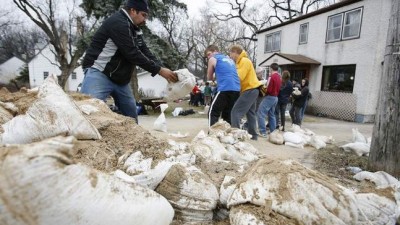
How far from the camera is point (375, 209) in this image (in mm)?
1663

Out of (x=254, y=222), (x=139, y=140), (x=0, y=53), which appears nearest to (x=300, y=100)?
(x=139, y=140)

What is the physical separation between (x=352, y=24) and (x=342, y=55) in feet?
4.29

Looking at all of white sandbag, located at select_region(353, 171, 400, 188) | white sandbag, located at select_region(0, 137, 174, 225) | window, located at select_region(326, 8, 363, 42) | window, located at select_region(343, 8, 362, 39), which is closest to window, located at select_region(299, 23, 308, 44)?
window, located at select_region(326, 8, 363, 42)

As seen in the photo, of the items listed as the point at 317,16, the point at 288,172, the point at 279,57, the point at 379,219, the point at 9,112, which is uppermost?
the point at 317,16

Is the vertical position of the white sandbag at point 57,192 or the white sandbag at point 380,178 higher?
the white sandbag at point 57,192

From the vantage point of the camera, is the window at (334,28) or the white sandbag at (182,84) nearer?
the white sandbag at (182,84)

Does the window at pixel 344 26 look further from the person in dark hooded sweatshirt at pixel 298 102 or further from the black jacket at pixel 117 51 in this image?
the black jacket at pixel 117 51

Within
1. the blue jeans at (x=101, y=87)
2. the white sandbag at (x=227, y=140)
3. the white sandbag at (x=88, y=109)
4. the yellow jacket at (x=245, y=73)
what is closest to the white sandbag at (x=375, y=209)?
the white sandbag at (x=227, y=140)

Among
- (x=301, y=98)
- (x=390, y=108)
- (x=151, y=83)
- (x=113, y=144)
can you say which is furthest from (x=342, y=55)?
(x=151, y=83)

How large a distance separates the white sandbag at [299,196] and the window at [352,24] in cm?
1264

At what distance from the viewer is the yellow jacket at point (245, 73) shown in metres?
5.03

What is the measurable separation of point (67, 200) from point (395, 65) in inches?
141

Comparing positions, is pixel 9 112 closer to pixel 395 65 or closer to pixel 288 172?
pixel 288 172

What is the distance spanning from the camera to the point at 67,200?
1030 millimetres
